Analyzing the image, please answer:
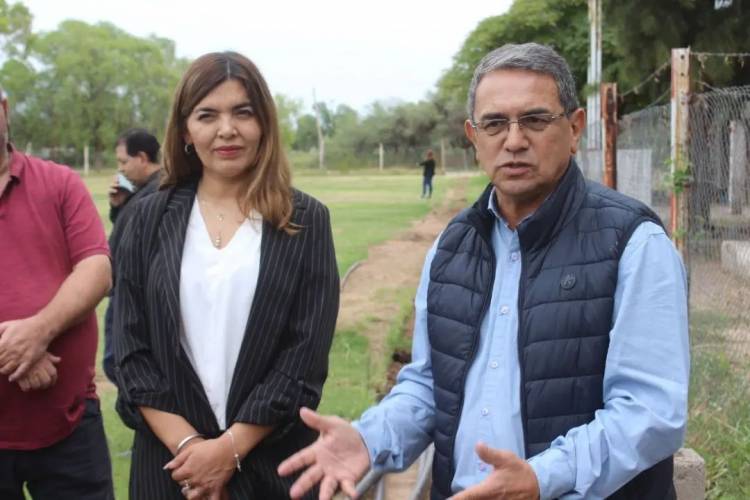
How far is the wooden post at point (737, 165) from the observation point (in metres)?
7.14

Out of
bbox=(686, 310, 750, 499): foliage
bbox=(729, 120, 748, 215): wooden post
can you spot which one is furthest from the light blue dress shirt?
bbox=(729, 120, 748, 215): wooden post

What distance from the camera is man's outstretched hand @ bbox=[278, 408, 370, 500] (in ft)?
7.53

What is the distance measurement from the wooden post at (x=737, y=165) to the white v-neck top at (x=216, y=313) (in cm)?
512

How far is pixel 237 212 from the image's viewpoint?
3146mm

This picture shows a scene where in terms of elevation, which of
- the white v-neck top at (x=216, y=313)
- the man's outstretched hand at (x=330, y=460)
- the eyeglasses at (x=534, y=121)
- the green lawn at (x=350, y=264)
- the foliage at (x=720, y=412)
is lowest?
the green lawn at (x=350, y=264)

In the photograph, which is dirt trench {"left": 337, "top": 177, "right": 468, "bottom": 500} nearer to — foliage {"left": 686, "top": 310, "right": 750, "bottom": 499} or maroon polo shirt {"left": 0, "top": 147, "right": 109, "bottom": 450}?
foliage {"left": 686, "top": 310, "right": 750, "bottom": 499}

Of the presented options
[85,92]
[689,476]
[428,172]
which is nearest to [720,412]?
[689,476]

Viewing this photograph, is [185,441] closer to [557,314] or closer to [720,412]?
[557,314]

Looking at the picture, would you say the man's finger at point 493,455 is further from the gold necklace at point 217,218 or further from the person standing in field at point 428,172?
the person standing in field at point 428,172

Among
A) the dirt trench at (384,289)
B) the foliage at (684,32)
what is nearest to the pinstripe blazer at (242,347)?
the dirt trench at (384,289)

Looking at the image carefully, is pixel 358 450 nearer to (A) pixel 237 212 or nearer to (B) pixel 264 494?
(B) pixel 264 494

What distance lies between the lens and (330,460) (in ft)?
7.69

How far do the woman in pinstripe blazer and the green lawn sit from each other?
8.58 ft

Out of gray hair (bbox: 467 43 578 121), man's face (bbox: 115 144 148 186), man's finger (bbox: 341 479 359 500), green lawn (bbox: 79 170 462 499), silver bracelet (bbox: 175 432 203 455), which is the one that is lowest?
green lawn (bbox: 79 170 462 499)
